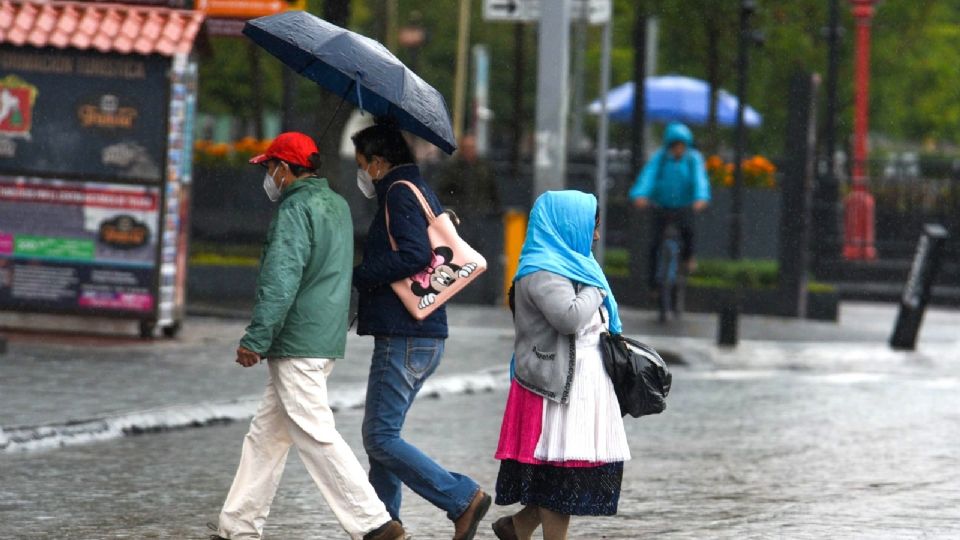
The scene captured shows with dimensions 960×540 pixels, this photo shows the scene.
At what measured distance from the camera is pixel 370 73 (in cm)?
761

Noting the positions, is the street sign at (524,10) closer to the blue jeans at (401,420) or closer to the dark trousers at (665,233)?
the dark trousers at (665,233)

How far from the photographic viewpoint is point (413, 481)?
24.7 ft

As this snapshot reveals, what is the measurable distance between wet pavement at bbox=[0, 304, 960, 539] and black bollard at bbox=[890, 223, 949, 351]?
0.62m

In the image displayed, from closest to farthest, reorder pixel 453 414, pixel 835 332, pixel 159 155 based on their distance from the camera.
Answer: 1. pixel 453 414
2. pixel 159 155
3. pixel 835 332

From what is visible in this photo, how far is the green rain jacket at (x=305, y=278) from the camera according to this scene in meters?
7.30

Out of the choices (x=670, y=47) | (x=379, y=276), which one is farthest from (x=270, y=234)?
(x=670, y=47)

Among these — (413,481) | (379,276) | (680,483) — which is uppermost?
(379,276)

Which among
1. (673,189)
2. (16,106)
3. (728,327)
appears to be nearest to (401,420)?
(16,106)

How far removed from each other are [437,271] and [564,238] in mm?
644

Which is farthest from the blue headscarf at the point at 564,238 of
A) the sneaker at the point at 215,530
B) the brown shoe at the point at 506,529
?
the sneaker at the point at 215,530

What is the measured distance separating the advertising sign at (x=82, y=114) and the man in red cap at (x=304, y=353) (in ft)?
26.2

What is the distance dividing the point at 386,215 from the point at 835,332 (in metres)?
13.1

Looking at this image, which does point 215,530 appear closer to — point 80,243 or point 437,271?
point 437,271

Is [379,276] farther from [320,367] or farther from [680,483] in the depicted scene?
[680,483]
